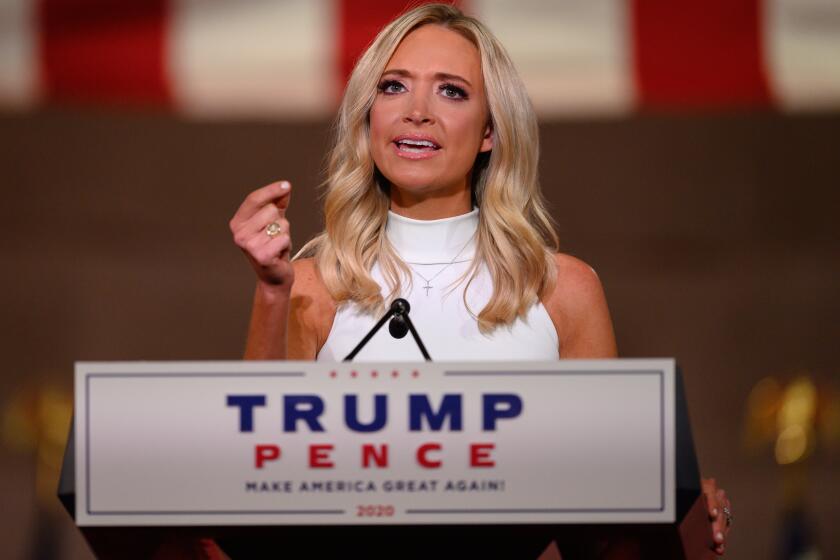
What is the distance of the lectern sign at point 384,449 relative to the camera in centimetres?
107

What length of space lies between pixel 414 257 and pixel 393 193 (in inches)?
3.7

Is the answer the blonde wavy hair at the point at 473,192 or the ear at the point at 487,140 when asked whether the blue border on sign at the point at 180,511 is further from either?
the ear at the point at 487,140

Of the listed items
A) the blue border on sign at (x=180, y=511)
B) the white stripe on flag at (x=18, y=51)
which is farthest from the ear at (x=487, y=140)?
the white stripe on flag at (x=18, y=51)

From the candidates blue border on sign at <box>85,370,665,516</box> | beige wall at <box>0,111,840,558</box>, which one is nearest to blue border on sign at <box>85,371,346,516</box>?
blue border on sign at <box>85,370,665,516</box>

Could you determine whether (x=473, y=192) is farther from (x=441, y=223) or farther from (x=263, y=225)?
(x=263, y=225)

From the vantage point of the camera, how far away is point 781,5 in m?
2.93

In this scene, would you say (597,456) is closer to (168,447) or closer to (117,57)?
(168,447)

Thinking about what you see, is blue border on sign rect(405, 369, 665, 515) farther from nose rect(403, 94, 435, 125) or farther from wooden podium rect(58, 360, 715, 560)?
nose rect(403, 94, 435, 125)

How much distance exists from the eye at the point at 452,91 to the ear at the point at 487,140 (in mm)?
65

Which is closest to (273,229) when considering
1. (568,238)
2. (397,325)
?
(397,325)

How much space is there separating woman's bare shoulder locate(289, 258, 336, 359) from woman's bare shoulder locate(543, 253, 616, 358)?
26 centimetres

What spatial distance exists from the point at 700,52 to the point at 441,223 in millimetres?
1453

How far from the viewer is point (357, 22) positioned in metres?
2.93

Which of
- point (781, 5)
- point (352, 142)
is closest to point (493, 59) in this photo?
point (352, 142)
